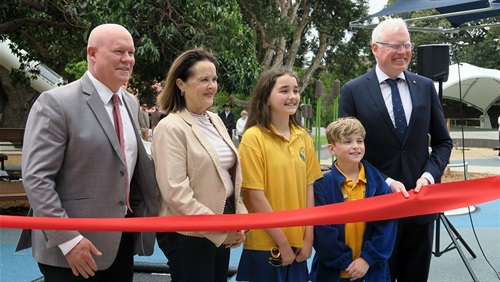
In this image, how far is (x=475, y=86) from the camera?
3641 centimetres

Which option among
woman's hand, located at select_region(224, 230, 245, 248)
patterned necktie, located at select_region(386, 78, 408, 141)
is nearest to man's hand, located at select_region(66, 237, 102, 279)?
woman's hand, located at select_region(224, 230, 245, 248)

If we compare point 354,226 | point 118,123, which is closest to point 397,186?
point 354,226

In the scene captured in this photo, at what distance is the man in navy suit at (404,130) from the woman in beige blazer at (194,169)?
89 centimetres

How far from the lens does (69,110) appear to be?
99.3 inches

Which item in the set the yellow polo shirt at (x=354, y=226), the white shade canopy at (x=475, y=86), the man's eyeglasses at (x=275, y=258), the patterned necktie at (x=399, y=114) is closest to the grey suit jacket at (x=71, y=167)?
the man's eyeglasses at (x=275, y=258)

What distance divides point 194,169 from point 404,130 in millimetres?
1306

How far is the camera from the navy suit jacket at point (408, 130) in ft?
11.1

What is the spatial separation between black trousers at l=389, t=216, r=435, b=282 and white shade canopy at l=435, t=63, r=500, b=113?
26994 mm

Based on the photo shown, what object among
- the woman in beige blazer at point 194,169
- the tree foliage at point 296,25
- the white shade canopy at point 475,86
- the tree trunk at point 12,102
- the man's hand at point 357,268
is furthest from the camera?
the white shade canopy at point 475,86

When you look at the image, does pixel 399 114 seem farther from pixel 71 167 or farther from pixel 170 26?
pixel 170 26

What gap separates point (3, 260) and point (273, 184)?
422 centimetres

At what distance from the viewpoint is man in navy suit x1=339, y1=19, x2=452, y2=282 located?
334 centimetres

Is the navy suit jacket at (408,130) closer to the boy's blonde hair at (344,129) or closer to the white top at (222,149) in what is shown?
the boy's blonde hair at (344,129)

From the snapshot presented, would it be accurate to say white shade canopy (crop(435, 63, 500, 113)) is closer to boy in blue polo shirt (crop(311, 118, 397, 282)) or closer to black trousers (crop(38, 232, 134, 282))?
boy in blue polo shirt (crop(311, 118, 397, 282))
